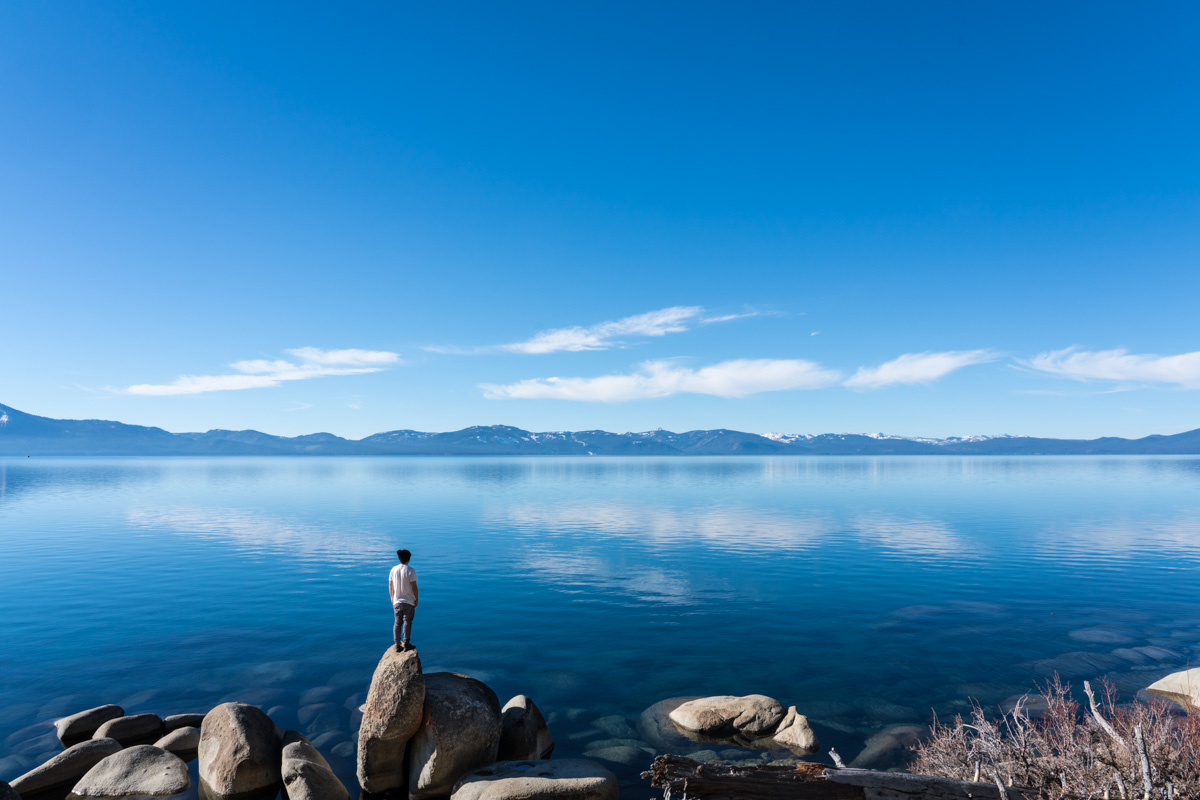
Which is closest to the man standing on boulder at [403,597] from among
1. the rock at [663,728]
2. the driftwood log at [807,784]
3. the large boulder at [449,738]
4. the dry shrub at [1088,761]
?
the large boulder at [449,738]

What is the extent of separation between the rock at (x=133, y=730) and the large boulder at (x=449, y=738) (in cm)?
886

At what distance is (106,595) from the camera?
127 feet

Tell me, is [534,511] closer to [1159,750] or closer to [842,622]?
[842,622]

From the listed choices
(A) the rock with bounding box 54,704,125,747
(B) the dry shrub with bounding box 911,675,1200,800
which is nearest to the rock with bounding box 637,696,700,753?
(B) the dry shrub with bounding box 911,675,1200,800

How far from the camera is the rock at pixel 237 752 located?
1648 cm

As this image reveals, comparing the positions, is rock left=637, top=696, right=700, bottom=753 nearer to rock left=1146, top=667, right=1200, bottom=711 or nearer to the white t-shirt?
the white t-shirt

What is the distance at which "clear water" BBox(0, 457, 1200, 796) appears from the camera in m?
23.5

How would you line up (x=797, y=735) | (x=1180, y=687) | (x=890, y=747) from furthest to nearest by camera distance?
(x=1180, y=687), (x=797, y=735), (x=890, y=747)

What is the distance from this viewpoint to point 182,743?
61.3ft

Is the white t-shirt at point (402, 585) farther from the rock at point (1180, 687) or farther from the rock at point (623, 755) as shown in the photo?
the rock at point (1180, 687)

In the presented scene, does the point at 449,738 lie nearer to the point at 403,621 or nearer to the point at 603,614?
the point at 403,621


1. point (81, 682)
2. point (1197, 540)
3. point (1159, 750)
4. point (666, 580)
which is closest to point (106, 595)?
point (81, 682)

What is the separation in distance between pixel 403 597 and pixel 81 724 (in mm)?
11487

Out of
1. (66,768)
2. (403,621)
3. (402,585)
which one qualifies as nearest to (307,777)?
(403,621)
